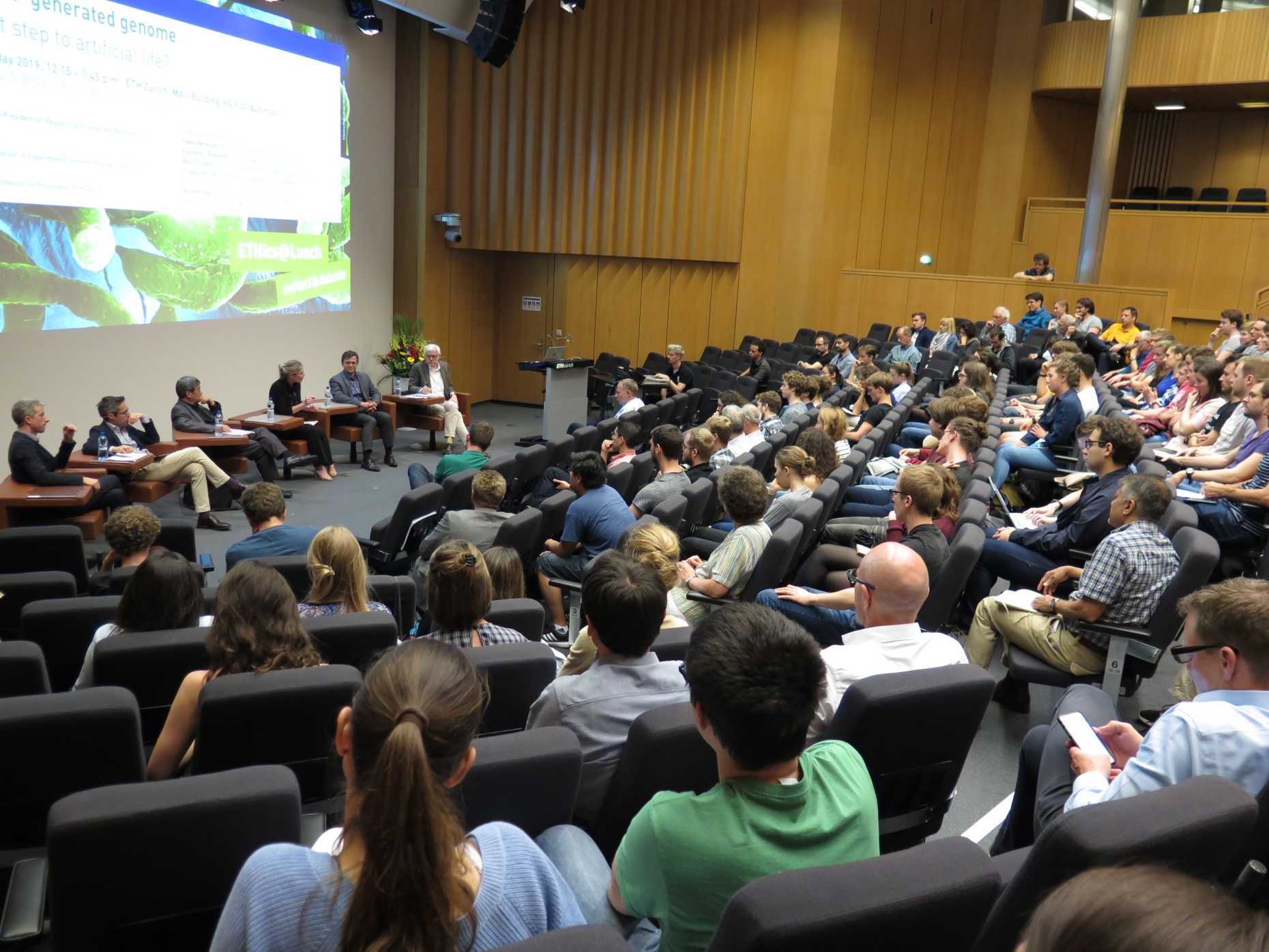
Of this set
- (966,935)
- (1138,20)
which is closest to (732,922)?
(966,935)

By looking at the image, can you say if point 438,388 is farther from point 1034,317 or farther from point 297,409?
point 1034,317

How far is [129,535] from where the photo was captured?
163 inches

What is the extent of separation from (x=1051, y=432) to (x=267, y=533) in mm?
4885

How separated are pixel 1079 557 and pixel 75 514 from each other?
6.36 metres

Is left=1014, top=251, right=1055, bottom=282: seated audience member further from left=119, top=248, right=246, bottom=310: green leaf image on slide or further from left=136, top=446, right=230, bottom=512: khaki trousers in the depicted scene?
left=136, top=446, right=230, bottom=512: khaki trousers

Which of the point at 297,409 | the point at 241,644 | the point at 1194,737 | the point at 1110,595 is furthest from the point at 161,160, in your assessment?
the point at 1194,737

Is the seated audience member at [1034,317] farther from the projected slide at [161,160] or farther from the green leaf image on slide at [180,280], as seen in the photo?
the green leaf image on slide at [180,280]

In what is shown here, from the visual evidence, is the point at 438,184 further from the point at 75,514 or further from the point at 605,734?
the point at 605,734

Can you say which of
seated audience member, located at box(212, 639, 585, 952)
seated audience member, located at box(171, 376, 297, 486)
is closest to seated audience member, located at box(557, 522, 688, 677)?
seated audience member, located at box(212, 639, 585, 952)

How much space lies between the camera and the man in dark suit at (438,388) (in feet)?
35.3

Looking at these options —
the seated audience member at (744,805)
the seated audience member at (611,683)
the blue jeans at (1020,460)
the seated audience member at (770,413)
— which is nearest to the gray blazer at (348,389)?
the seated audience member at (770,413)

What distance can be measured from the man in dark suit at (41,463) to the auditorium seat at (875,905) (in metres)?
6.53

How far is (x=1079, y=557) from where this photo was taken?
4227 millimetres

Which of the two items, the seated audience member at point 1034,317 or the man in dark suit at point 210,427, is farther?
the seated audience member at point 1034,317
